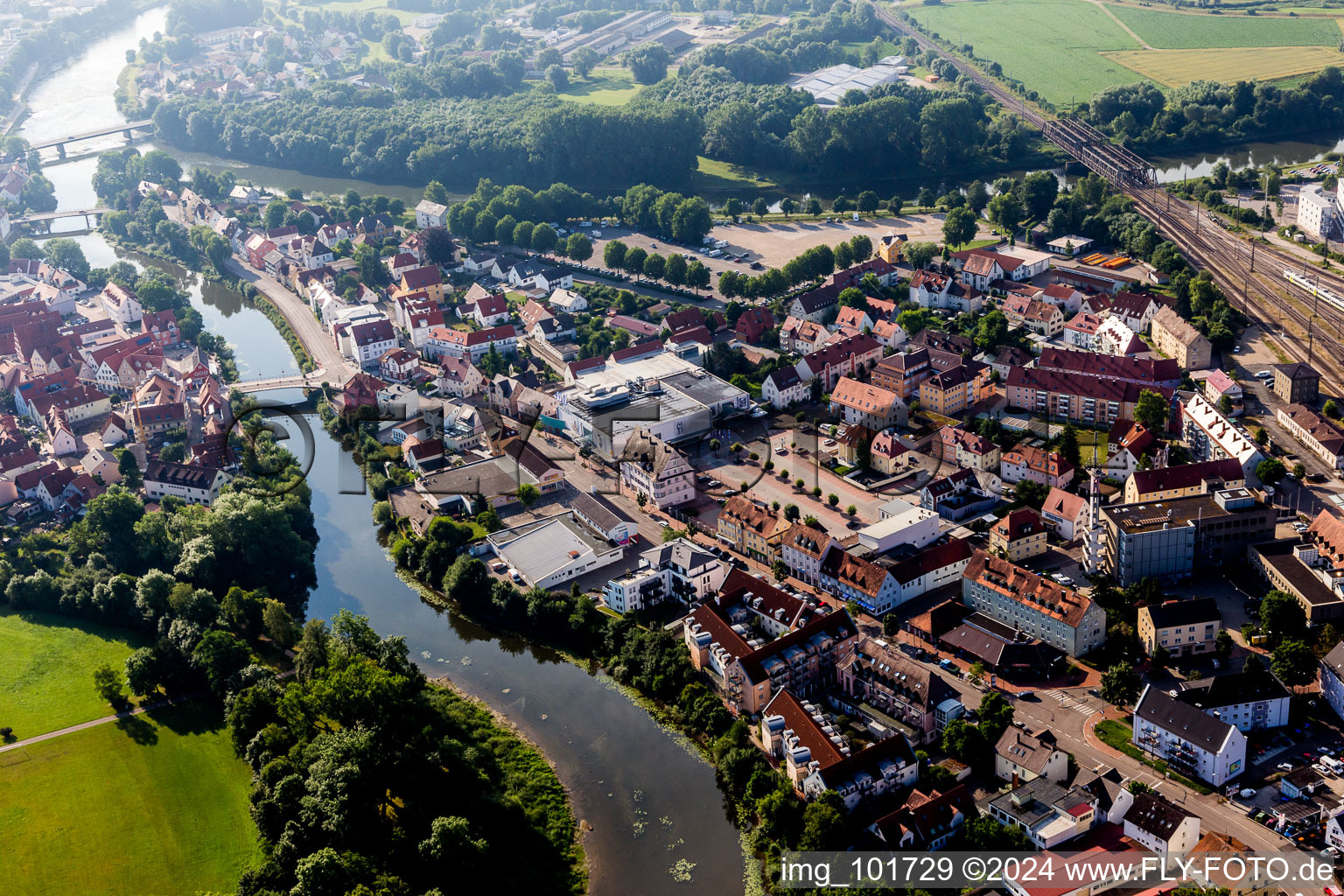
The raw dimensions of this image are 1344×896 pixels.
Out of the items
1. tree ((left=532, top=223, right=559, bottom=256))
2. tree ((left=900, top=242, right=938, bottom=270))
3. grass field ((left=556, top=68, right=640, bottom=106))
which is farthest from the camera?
grass field ((left=556, top=68, right=640, bottom=106))

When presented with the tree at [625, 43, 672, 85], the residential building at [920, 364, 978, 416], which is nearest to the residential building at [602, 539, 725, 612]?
the residential building at [920, 364, 978, 416]

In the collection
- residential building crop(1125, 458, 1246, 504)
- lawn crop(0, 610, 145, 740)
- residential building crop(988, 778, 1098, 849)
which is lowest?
residential building crop(988, 778, 1098, 849)

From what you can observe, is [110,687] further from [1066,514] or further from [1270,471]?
[1270,471]

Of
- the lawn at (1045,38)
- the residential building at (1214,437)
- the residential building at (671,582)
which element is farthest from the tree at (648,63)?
the residential building at (671,582)

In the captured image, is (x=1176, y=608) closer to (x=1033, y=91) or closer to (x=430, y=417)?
(x=430, y=417)

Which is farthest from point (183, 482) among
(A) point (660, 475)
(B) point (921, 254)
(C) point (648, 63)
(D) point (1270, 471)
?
(C) point (648, 63)

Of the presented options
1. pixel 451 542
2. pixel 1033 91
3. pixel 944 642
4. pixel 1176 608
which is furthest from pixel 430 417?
pixel 1033 91

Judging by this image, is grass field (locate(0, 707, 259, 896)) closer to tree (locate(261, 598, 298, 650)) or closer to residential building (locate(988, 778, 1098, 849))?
tree (locate(261, 598, 298, 650))
